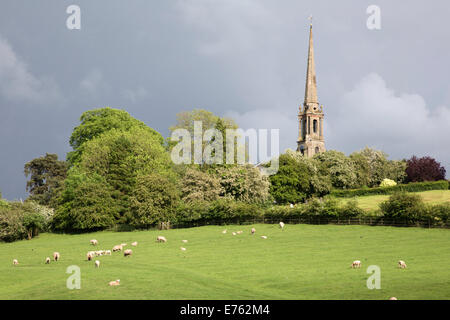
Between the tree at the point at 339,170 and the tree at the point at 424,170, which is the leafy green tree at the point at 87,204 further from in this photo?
the tree at the point at 424,170

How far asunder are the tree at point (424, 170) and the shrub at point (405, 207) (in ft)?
222

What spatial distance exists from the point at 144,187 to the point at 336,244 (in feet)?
107

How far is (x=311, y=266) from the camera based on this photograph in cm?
3519

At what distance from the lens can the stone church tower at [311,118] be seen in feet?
533

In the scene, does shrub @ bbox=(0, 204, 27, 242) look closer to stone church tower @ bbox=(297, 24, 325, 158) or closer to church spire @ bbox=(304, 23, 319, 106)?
stone church tower @ bbox=(297, 24, 325, 158)

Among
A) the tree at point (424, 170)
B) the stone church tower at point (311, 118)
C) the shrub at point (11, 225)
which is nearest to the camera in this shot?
the shrub at point (11, 225)

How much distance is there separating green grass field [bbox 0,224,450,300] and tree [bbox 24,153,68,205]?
118ft

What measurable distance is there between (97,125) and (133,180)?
18073mm

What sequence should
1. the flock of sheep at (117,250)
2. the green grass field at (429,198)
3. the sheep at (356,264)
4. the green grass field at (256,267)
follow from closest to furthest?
1. the green grass field at (256,267)
2. the flock of sheep at (117,250)
3. the sheep at (356,264)
4. the green grass field at (429,198)

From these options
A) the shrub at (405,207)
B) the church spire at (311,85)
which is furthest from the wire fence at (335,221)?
the church spire at (311,85)

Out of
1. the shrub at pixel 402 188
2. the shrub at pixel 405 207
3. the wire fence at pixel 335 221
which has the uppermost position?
the shrub at pixel 402 188
